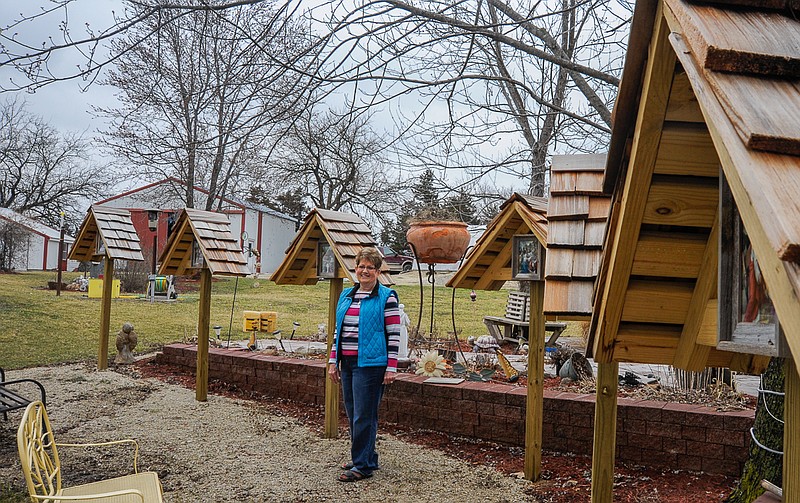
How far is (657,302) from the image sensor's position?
2393 mm

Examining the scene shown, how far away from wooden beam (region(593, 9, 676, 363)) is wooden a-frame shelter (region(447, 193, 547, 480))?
2.27 meters

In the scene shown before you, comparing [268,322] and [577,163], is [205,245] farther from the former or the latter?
[577,163]

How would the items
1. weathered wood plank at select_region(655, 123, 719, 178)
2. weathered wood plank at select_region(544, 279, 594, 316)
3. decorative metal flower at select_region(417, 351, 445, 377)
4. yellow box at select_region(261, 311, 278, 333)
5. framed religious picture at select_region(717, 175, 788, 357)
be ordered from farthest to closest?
yellow box at select_region(261, 311, 278, 333) < decorative metal flower at select_region(417, 351, 445, 377) < weathered wood plank at select_region(544, 279, 594, 316) < weathered wood plank at select_region(655, 123, 719, 178) < framed religious picture at select_region(717, 175, 788, 357)

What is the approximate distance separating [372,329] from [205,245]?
11.5 ft

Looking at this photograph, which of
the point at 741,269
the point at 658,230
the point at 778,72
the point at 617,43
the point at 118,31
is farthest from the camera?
the point at 617,43

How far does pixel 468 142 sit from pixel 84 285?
19.7m

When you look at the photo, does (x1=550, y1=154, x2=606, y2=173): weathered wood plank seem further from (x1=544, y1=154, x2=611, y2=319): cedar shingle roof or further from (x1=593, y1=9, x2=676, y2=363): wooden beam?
(x1=593, y1=9, x2=676, y2=363): wooden beam

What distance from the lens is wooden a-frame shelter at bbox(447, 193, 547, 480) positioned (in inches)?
192

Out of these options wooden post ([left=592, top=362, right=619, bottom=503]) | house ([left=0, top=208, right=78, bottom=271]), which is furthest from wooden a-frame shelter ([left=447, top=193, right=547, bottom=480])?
house ([left=0, top=208, right=78, bottom=271])

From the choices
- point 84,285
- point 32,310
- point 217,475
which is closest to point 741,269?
point 217,475

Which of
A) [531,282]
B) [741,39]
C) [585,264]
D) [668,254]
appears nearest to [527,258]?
[531,282]

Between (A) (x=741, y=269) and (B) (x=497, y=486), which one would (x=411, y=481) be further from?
(A) (x=741, y=269)

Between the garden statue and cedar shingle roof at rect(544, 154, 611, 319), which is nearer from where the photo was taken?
cedar shingle roof at rect(544, 154, 611, 319)

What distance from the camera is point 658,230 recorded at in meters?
2.19
